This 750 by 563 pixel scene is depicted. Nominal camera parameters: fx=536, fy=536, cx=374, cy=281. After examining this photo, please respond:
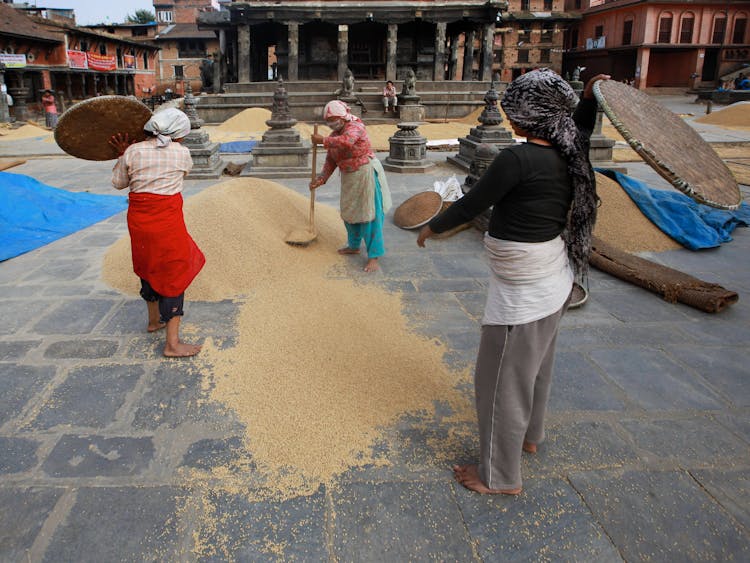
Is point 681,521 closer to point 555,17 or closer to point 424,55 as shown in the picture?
point 424,55

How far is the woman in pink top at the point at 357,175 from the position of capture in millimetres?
4508

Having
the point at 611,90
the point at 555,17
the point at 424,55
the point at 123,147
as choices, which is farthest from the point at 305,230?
the point at 555,17

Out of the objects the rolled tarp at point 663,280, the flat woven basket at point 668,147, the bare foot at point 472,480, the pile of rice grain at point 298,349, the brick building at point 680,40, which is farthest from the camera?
the brick building at point 680,40

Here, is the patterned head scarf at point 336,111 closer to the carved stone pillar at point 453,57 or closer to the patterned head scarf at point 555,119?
the patterned head scarf at point 555,119

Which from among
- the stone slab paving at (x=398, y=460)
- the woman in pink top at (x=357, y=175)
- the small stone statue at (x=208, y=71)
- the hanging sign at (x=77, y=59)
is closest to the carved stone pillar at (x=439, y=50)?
the small stone statue at (x=208, y=71)

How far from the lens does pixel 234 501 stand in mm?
2162

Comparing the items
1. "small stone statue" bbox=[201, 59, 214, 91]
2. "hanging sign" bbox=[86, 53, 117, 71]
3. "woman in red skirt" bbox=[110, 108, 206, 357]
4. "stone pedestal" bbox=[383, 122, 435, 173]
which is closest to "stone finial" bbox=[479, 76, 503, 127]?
"stone pedestal" bbox=[383, 122, 435, 173]

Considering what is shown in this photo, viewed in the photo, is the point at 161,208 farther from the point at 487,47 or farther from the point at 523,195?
the point at 487,47

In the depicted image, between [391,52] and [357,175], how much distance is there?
19.6 meters

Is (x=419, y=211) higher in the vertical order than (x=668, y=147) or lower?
lower

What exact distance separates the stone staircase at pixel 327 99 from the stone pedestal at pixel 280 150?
8.86m

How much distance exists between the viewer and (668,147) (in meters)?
2.00

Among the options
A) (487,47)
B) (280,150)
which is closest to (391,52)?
(487,47)

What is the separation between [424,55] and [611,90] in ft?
80.7
